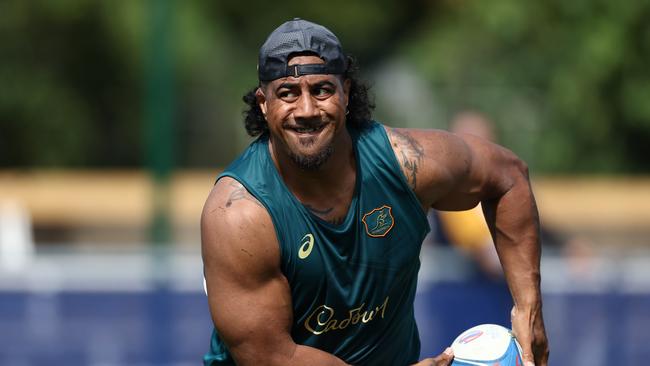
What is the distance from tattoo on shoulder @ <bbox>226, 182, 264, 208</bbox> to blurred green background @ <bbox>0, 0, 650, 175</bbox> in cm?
1060

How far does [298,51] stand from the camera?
4316 millimetres

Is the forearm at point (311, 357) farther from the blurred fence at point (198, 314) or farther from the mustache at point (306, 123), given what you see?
the blurred fence at point (198, 314)

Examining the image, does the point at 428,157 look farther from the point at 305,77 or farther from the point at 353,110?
the point at 305,77

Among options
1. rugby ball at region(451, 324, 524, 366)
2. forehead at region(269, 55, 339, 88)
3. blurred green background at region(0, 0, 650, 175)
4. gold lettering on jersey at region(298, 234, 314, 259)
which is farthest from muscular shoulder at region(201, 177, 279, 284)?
blurred green background at region(0, 0, 650, 175)

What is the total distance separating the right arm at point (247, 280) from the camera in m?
4.30

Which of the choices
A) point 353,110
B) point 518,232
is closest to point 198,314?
point 518,232

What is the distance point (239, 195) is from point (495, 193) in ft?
3.93

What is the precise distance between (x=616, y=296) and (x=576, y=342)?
44 cm

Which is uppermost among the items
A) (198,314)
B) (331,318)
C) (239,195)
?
(239,195)

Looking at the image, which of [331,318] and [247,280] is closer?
[247,280]

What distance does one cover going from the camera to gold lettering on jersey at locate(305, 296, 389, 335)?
4.56 meters

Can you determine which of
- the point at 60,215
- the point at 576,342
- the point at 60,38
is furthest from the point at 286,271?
the point at 60,38

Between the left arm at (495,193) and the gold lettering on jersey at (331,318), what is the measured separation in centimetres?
49

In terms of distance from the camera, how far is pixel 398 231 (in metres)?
4.63
